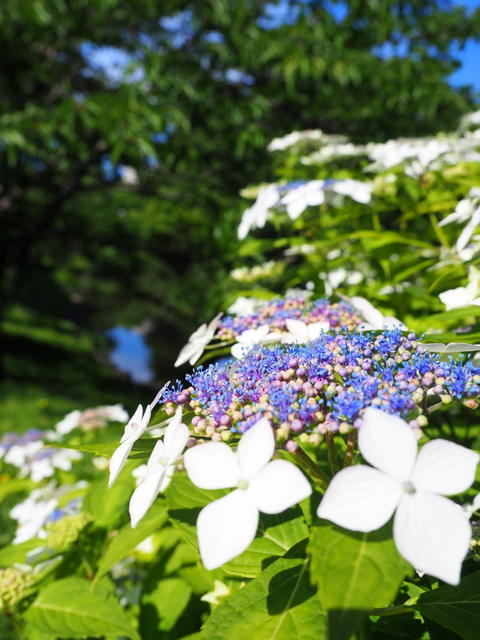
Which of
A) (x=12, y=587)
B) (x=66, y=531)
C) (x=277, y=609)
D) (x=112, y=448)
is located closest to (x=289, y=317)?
(x=112, y=448)

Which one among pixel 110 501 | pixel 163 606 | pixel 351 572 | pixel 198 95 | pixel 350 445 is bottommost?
pixel 163 606

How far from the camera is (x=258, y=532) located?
1.03 meters

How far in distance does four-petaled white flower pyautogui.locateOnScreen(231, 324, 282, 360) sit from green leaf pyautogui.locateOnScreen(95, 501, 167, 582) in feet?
1.77

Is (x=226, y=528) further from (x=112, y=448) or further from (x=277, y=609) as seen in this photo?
(x=112, y=448)

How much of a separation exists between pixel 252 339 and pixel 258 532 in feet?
1.27

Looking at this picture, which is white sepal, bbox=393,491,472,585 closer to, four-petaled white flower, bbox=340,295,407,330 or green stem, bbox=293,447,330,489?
green stem, bbox=293,447,330,489

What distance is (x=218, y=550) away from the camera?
25.1 inches

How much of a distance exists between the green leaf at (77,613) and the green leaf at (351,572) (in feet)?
2.45

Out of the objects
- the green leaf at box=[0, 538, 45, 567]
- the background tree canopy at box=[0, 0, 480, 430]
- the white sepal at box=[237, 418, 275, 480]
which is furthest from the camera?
the background tree canopy at box=[0, 0, 480, 430]

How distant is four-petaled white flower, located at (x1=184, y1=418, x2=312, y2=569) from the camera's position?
2.07 feet

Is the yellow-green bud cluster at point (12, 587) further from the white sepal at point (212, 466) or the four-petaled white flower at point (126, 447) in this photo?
the white sepal at point (212, 466)

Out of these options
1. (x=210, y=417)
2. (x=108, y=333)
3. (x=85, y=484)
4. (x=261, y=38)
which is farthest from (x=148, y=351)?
(x=210, y=417)

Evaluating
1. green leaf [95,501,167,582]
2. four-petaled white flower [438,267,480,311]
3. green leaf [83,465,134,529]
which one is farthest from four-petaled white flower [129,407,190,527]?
green leaf [83,465,134,529]

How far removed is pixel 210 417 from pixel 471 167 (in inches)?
63.7
